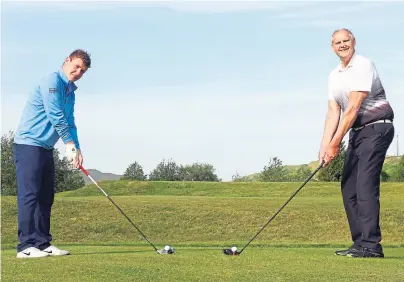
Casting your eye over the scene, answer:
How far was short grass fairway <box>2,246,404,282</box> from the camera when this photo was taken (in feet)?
20.1

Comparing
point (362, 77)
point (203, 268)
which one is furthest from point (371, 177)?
point (203, 268)

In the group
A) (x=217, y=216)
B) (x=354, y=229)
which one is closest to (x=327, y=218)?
(x=217, y=216)

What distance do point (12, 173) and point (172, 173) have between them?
14879mm

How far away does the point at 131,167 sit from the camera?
65125mm

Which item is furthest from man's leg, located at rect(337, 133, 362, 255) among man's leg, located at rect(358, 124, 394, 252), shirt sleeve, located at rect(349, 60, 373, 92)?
shirt sleeve, located at rect(349, 60, 373, 92)

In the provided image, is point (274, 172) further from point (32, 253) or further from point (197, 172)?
point (32, 253)

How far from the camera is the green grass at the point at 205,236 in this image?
21.3 feet

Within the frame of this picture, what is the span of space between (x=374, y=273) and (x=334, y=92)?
271cm

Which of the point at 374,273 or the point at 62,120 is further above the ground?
the point at 62,120

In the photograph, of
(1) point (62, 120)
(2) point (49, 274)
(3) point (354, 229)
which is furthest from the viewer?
(3) point (354, 229)

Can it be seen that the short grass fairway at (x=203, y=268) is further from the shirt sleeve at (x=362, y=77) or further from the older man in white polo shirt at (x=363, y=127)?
the shirt sleeve at (x=362, y=77)

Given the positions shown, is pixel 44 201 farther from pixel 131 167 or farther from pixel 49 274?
pixel 131 167

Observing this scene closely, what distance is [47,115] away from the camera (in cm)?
827

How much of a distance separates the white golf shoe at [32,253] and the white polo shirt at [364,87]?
12.9 ft
